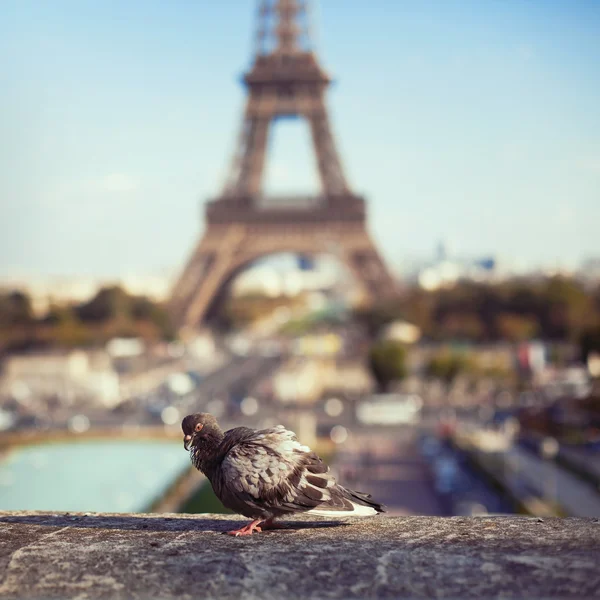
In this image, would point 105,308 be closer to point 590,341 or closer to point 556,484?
point 590,341

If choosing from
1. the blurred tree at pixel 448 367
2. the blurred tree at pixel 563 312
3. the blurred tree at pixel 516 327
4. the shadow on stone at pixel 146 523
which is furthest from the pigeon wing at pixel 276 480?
the blurred tree at pixel 563 312

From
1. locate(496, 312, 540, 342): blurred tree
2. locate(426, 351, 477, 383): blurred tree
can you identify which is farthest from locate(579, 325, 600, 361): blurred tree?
locate(496, 312, 540, 342): blurred tree

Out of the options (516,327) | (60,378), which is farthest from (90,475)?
(516,327)

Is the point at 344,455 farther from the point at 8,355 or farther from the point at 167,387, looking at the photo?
the point at 8,355

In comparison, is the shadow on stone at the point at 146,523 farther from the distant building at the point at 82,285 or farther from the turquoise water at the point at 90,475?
the distant building at the point at 82,285

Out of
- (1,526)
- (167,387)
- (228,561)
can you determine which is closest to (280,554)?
(228,561)

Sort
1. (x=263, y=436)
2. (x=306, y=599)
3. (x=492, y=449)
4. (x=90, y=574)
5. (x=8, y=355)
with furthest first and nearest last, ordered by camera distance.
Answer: (x=8, y=355), (x=492, y=449), (x=263, y=436), (x=90, y=574), (x=306, y=599)

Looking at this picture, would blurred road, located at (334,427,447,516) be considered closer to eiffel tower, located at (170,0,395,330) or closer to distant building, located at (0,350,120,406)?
distant building, located at (0,350,120,406)
